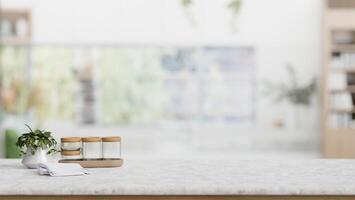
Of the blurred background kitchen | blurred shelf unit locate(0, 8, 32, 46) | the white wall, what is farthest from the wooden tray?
blurred shelf unit locate(0, 8, 32, 46)

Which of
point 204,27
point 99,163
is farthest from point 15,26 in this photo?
point 99,163

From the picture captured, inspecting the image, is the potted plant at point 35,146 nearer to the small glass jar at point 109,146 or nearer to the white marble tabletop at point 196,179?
the white marble tabletop at point 196,179

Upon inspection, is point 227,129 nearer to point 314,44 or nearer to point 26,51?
point 314,44

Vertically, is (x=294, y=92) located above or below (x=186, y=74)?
below

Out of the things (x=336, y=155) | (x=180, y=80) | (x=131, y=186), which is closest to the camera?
(x=131, y=186)

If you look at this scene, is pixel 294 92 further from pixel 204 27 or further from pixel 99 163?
pixel 99 163

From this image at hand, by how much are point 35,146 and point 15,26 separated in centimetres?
841

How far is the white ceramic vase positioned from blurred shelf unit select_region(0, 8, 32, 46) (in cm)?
814

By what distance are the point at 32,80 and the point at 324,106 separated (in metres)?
4.36

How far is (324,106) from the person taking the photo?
11.0m

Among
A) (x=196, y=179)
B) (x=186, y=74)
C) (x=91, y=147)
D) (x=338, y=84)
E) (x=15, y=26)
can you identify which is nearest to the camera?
(x=196, y=179)

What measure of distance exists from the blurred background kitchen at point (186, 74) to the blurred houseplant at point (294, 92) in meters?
0.01

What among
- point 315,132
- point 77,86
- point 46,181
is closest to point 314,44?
point 315,132

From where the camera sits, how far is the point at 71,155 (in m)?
3.47
